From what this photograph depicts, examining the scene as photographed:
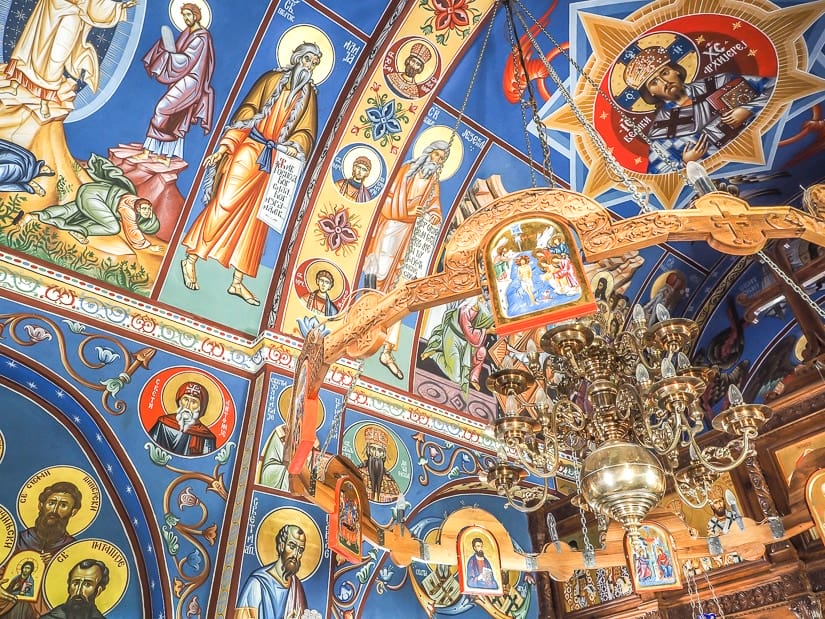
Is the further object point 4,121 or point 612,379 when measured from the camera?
point 4,121

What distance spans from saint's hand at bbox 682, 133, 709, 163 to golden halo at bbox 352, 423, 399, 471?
5635 millimetres

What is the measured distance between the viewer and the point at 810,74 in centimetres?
786

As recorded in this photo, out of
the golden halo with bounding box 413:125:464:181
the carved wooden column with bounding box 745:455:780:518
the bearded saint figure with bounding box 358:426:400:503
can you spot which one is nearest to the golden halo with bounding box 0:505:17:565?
the bearded saint figure with bounding box 358:426:400:503

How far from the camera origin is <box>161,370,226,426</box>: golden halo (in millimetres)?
6645

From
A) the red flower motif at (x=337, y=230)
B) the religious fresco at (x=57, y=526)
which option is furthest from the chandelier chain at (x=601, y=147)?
the religious fresco at (x=57, y=526)

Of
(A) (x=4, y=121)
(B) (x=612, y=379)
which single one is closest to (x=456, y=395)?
(B) (x=612, y=379)

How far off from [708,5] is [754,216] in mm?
5088

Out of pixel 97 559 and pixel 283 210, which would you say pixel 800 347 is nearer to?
pixel 283 210

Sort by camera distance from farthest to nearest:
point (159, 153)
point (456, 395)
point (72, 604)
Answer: point (456, 395)
point (159, 153)
point (72, 604)

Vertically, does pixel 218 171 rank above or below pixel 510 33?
below

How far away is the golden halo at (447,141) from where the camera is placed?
27.3ft

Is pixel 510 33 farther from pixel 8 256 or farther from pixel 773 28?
pixel 8 256

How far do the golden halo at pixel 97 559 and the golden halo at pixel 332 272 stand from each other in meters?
3.64

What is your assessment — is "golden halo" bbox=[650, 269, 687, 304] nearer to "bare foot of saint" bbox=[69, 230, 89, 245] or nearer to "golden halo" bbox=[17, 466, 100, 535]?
"bare foot of saint" bbox=[69, 230, 89, 245]
